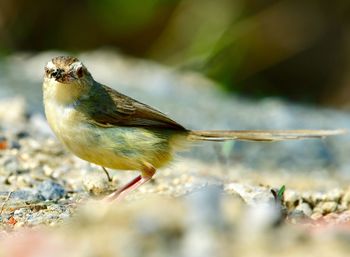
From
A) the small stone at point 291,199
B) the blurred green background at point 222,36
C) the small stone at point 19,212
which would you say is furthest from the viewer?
the blurred green background at point 222,36

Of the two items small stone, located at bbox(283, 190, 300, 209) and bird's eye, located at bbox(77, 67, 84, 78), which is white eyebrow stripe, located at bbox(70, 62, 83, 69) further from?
small stone, located at bbox(283, 190, 300, 209)

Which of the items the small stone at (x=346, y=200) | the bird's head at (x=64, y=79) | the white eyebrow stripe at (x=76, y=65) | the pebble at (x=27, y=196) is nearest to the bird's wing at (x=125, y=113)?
the bird's head at (x=64, y=79)

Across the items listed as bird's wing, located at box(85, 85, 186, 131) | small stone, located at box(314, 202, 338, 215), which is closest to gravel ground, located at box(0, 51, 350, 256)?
small stone, located at box(314, 202, 338, 215)

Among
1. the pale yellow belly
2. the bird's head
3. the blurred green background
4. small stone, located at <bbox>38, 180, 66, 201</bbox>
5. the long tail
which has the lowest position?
small stone, located at <bbox>38, 180, 66, 201</bbox>

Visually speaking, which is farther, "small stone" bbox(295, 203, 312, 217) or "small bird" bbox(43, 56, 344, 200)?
"small bird" bbox(43, 56, 344, 200)

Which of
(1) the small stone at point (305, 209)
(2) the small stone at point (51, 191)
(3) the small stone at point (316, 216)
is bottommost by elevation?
(2) the small stone at point (51, 191)

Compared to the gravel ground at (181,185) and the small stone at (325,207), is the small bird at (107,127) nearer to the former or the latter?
the gravel ground at (181,185)

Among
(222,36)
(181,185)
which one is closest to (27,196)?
(181,185)
